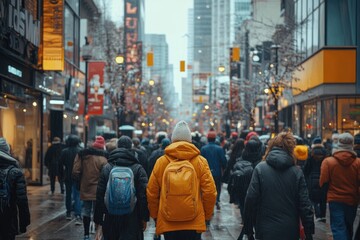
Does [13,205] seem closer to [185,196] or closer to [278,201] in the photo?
[185,196]

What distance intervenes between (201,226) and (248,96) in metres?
50.4

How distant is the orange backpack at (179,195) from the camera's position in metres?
7.63

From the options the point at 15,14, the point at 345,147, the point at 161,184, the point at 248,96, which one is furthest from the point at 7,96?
the point at 248,96

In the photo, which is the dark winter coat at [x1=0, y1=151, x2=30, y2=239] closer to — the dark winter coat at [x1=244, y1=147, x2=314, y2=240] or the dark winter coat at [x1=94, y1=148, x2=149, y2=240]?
the dark winter coat at [x1=94, y1=148, x2=149, y2=240]

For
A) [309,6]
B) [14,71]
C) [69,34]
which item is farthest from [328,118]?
[14,71]

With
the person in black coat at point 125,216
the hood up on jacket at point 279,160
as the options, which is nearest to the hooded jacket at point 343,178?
the hood up on jacket at point 279,160

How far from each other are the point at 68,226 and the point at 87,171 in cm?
291

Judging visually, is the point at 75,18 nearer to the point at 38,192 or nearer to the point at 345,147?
the point at 38,192

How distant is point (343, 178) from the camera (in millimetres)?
11086

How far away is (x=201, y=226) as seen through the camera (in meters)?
7.77

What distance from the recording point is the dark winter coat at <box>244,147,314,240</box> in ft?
26.0

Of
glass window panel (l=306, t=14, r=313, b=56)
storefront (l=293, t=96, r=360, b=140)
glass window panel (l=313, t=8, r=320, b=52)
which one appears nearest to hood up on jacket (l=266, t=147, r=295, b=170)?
storefront (l=293, t=96, r=360, b=140)

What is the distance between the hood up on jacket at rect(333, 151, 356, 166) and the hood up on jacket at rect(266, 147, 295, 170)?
3119mm

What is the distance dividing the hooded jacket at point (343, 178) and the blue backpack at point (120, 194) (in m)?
3.83
